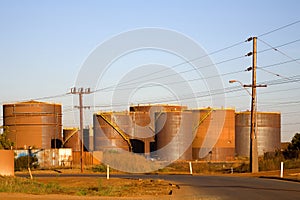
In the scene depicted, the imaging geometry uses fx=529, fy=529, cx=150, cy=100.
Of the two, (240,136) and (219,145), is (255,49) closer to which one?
(219,145)

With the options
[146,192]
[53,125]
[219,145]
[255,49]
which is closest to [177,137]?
[219,145]

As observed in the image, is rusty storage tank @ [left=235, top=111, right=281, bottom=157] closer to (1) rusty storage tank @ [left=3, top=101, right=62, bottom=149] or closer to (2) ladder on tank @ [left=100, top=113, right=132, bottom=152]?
(2) ladder on tank @ [left=100, top=113, right=132, bottom=152]

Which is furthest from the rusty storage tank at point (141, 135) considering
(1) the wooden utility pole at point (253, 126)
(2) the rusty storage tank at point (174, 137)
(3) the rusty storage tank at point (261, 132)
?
(1) the wooden utility pole at point (253, 126)

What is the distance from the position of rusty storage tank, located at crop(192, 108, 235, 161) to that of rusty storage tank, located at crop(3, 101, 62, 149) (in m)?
22.2

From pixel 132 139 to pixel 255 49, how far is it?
3994 centimetres

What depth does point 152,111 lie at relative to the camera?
8375cm

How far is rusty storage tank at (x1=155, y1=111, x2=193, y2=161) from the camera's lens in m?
76.3

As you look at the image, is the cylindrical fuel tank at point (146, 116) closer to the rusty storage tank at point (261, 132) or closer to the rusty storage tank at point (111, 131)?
the rusty storage tank at point (111, 131)

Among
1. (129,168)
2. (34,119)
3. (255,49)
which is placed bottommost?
(129,168)

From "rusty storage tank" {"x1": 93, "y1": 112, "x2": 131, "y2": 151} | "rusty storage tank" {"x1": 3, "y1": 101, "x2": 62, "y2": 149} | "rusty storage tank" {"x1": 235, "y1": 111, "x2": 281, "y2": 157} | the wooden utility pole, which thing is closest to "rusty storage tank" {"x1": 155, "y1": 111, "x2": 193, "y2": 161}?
"rusty storage tank" {"x1": 93, "y1": 112, "x2": 131, "y2": 151}

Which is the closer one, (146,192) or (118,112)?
(146,192)

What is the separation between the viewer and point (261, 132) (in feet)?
285

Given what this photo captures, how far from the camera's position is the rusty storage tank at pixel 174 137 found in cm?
7631

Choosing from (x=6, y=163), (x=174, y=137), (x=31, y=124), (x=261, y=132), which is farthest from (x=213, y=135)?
(x=6, y=163)
